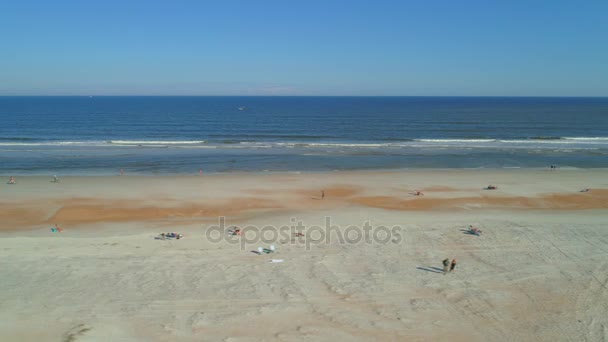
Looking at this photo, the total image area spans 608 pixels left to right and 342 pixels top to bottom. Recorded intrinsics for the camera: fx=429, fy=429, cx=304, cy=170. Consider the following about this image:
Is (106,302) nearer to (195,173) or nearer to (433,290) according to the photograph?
(433,290)

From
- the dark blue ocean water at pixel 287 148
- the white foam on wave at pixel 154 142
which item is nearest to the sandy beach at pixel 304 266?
the dark blue ocean water at pixel 287 148

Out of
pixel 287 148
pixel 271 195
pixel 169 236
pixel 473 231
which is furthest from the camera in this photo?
pixel 287 148

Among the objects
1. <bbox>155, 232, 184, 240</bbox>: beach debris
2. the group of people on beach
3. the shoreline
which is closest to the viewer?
the group of people on beach

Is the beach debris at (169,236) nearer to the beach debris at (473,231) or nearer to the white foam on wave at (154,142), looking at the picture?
the beach debris at (473,231)

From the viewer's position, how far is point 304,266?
1623cm

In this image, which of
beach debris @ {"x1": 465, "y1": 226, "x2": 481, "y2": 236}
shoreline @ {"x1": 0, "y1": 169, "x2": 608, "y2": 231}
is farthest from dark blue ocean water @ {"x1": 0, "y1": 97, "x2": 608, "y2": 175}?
beach debris @ {"x1": 465, "y1": 226, "x2": 481, "y2": 236}

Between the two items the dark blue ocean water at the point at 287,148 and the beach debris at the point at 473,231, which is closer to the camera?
the beach debris at the point at 473,231

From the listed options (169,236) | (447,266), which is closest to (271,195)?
(169,236)

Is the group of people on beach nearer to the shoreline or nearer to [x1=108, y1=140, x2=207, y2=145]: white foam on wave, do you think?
the shoreline

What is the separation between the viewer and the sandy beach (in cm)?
1230

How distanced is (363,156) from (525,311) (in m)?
31.8

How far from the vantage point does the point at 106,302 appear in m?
13.5

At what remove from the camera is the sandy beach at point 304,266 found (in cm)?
1230

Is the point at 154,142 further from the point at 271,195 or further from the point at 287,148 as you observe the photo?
the point at 271,195
